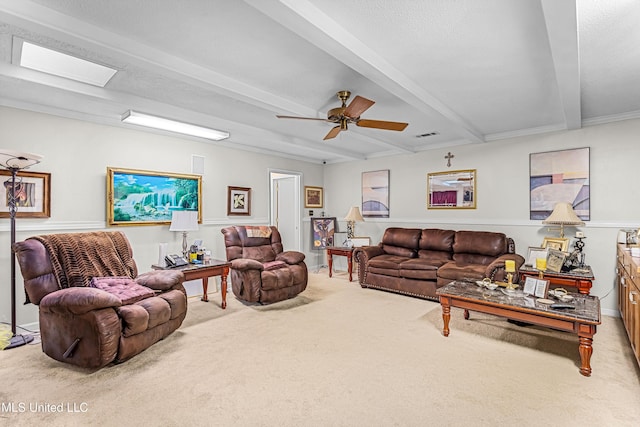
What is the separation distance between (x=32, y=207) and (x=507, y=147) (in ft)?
19.5

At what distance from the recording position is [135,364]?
2.55 m

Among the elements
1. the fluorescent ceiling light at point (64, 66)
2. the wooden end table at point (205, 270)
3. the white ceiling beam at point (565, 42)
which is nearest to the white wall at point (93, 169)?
the wooden end table at point (205, 270)

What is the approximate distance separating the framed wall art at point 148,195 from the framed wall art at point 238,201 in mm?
549

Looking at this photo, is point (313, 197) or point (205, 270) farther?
point (313, 197)

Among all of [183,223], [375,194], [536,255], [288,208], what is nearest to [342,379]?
[183,223]

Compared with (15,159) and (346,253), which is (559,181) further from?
(15,159)

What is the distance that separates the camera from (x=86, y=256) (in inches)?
117

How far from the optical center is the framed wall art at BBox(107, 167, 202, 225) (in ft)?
12.6

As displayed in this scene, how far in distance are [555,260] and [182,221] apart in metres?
4.45

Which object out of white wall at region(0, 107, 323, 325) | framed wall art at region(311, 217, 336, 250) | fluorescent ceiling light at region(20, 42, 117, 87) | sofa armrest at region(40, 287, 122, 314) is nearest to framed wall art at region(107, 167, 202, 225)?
white wall at region(0, 107, 323, 325)

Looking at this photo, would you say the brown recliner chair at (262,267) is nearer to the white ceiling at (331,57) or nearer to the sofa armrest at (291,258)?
the sofa armrest at (291,258)

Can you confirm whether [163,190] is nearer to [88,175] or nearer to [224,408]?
[88,175]

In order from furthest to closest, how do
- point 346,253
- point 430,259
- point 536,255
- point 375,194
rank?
1. point 375,194
2. point 346,253
3. point 430,259
4. point 536,255

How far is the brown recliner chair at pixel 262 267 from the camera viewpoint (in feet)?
13.1
